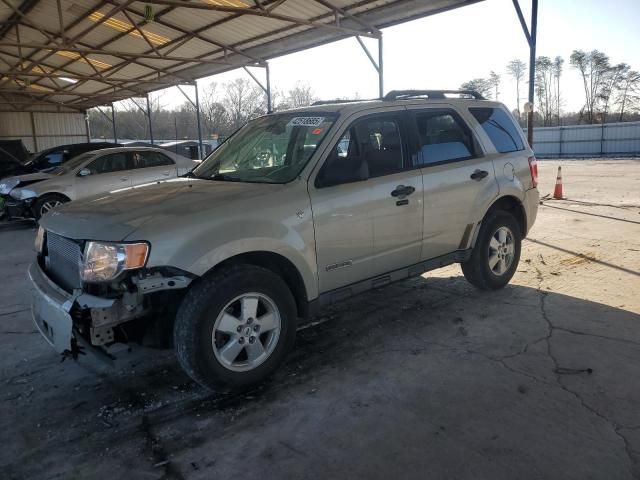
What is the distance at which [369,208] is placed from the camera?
401 cm

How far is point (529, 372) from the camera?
3.61m

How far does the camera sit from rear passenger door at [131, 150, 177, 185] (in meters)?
11.1

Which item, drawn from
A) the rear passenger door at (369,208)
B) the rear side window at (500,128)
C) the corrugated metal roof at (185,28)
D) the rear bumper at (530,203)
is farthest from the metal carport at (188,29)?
the rear passenger door at (369,208)

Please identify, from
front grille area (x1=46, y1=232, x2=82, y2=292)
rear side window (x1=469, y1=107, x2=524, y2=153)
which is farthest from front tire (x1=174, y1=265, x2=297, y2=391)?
rear side window (x1=469, y1=107, x2=524, y2=153)

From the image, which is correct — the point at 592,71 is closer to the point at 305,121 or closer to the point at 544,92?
the point at 544,92

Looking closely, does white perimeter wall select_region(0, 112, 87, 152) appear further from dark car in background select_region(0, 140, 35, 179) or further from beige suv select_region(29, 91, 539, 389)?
beige suv select_region(29, 91, 539, 389)

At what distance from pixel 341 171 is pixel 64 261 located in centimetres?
205

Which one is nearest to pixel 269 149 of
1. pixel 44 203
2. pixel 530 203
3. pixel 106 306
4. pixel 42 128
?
pixel 106 306

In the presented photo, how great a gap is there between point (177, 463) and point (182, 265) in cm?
112

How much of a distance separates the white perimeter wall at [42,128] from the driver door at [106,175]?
17903 millimetres

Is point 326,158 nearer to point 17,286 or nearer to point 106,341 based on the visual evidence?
point 106,341

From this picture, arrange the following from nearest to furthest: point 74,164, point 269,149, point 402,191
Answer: point 402,191 → point 269,149 → point 74,164

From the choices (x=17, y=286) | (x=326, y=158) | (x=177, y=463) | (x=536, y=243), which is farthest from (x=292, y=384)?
(x=536, y=243)

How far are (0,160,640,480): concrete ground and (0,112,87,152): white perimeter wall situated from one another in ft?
82.6
